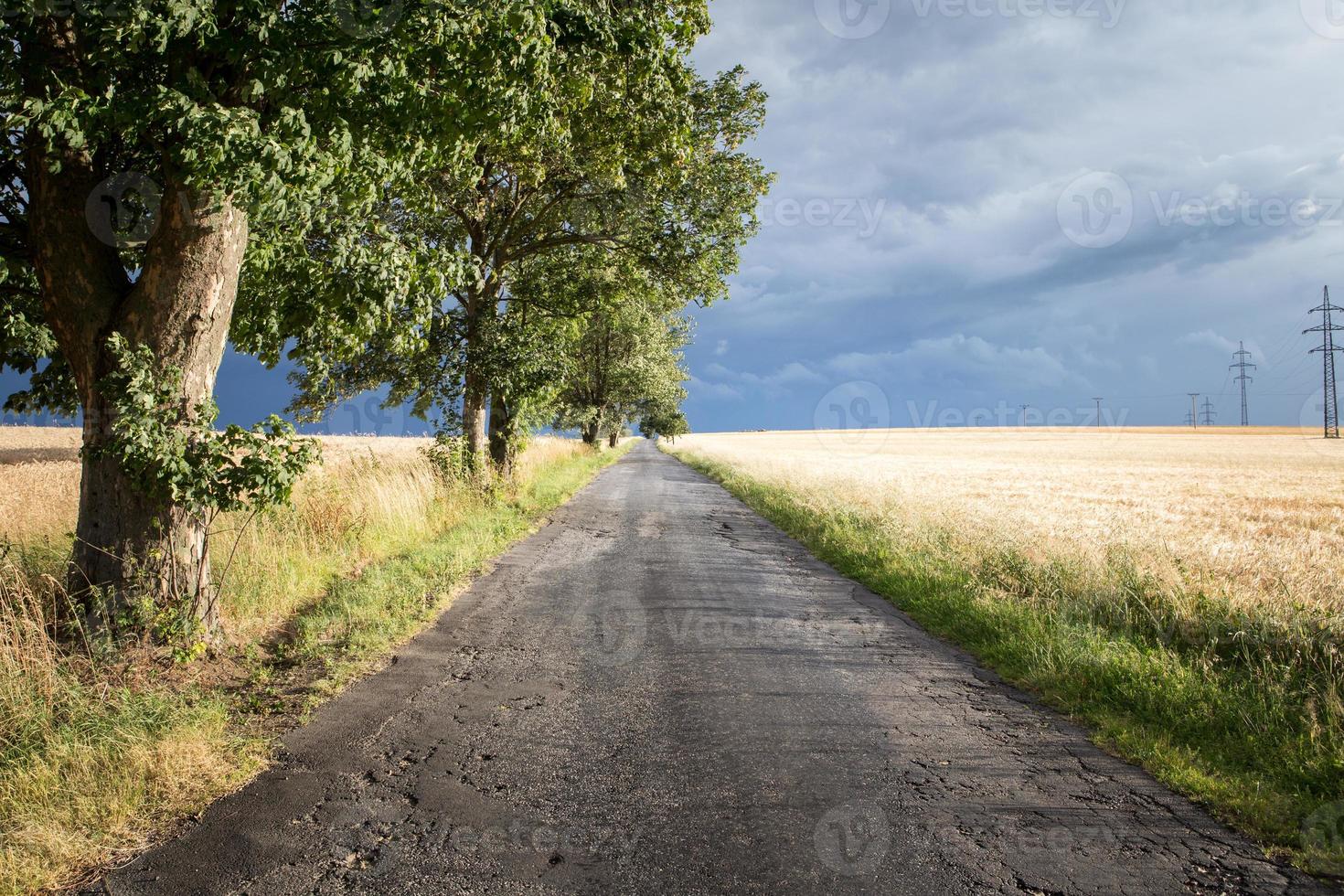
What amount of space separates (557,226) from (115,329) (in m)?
11.7

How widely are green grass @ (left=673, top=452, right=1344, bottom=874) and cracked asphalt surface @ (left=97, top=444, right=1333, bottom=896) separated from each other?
0.29 m

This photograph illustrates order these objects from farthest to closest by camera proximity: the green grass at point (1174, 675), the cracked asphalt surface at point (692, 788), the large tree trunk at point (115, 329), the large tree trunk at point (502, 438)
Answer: the large tree trunk at point (502, 438) < the large tree trunk at point (115, 329) < the green grass at point (1174, 675) < the cracked asphalt surface at point (692, 788)

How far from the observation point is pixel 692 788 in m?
3.66

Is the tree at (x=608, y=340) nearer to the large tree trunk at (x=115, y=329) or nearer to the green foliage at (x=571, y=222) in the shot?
the green foliage at (x=571, y=222)

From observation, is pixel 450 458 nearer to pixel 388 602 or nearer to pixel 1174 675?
pixel 388 602

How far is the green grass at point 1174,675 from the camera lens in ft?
12.2

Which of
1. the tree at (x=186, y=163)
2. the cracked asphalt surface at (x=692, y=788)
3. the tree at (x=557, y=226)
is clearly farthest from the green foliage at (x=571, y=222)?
the cracked asphalt surface at (x=692, y=788)

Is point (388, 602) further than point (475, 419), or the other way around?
point (475, 419)

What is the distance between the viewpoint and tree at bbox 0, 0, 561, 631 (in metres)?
4.46

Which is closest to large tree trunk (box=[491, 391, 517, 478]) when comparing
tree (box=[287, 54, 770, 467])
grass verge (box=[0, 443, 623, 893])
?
tree (box=[287, 54, 770, 467])

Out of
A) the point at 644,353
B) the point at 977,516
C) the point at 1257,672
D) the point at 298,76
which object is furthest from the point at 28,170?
the point at 644,353

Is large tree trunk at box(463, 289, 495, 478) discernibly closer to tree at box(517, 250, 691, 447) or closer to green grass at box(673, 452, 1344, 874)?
tree at box(517, 250, 691, 447)

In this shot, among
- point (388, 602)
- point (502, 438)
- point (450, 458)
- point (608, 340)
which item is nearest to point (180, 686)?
point (388, 602)

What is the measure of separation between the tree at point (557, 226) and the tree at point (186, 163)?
5373mm
